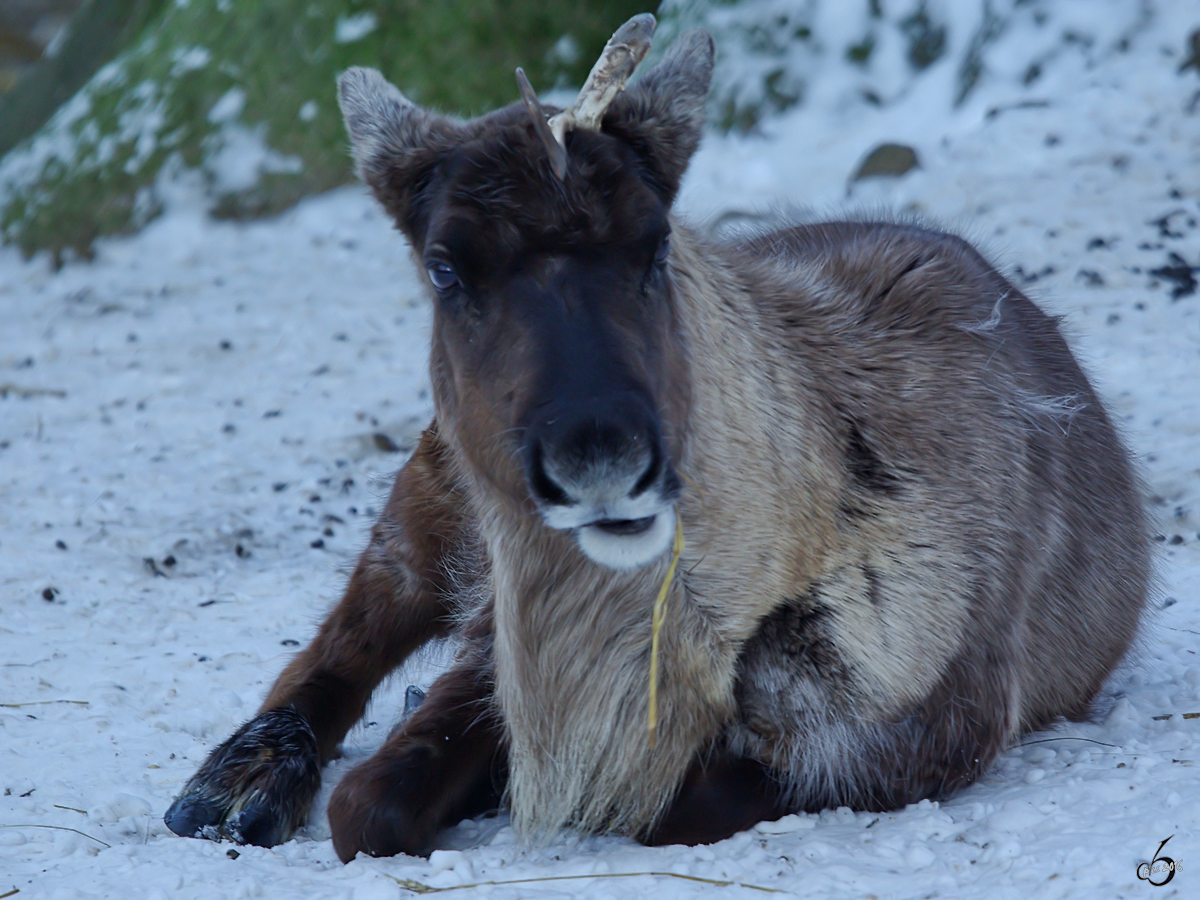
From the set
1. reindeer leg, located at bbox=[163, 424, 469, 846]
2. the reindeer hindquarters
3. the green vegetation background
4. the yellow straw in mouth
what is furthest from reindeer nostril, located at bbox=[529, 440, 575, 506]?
the green vegetation background

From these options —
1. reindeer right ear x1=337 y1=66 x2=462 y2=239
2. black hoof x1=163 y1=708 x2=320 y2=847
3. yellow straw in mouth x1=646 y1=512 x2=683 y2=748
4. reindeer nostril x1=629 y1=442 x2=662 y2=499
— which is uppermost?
reindeer right ear x1=337 y1=66 x2=462 y2=239

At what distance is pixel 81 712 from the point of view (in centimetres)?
457

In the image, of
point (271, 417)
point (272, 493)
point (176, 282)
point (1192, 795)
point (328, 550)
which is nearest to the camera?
point (1192, 795)

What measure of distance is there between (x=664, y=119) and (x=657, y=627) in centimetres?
136

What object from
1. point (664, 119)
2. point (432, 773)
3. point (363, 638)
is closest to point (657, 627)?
point (432, 773)

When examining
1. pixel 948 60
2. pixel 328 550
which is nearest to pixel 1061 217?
pixel 948 60

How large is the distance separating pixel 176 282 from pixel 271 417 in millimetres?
3008

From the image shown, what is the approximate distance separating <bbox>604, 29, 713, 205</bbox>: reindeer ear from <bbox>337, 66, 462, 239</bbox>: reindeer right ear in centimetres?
46

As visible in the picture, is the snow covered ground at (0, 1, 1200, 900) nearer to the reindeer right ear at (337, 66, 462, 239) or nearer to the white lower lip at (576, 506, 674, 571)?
the white lower lip at (576, 506, 674, 571)

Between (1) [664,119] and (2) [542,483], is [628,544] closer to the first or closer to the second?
(2) [542,483]

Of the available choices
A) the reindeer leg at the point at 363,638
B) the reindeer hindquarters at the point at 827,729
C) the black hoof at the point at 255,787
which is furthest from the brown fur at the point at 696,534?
the reindeer leg at the point at 363,638

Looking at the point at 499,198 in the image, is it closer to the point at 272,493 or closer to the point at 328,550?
the point at 328,550

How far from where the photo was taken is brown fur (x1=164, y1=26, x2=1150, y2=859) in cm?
324

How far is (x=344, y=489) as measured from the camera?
719 centimetres
